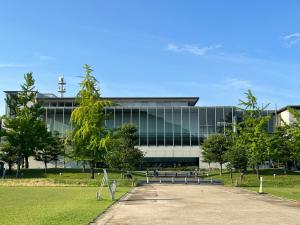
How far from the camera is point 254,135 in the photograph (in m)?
48.5

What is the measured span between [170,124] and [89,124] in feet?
126

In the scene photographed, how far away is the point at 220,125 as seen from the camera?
84312 mm

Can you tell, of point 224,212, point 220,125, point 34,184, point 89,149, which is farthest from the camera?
point 220,125

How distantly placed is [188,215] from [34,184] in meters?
28.8

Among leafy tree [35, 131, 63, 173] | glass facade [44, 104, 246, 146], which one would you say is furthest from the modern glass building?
leafy tree [35, 131, 63, 173]

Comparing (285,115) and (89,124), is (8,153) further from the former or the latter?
(285,115)

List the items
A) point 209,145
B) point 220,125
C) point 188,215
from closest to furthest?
point 188,215, point 209,145, point 220,125

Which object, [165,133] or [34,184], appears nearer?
[34,184]

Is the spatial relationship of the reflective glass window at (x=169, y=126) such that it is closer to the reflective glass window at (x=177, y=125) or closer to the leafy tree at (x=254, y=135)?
the reflective glass window at (x=177, y=125)

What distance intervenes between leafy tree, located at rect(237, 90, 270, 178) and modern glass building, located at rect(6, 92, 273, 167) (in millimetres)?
32697

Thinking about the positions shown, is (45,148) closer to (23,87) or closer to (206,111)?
(23,87)

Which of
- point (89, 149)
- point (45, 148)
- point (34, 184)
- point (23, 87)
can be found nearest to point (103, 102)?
point (89, 149)

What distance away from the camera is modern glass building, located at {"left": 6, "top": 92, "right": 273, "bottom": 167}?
83.9 meters

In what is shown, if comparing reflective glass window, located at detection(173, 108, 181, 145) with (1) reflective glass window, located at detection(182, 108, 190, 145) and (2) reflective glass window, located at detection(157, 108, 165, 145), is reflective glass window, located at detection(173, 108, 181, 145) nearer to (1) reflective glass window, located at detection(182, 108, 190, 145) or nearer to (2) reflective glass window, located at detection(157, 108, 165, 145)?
(1) reflective glass window, located at detection(182, 108, 190, 145)
